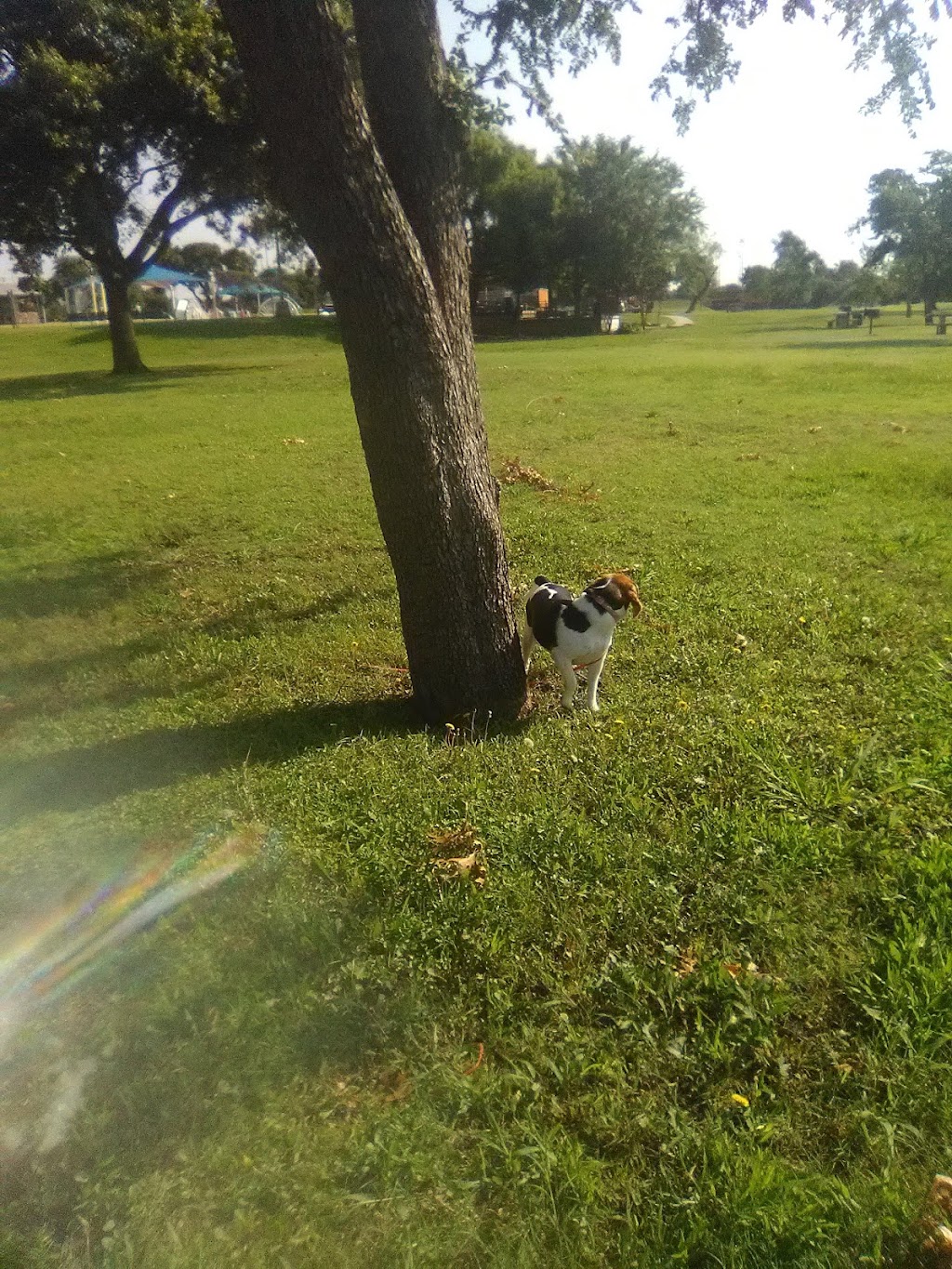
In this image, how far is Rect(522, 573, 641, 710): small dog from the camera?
4.78 meters

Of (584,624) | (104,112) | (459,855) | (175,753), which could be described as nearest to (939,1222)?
(459,855)

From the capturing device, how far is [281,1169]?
2377 mm

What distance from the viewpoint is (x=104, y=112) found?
23.6m

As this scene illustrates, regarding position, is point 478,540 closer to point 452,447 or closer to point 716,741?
point 452,447

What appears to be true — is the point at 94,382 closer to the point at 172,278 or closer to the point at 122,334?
the point at 122,334

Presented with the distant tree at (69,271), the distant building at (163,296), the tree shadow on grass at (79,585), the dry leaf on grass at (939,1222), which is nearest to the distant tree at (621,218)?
the distant tree at (69,271)

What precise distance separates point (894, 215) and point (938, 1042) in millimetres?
44719

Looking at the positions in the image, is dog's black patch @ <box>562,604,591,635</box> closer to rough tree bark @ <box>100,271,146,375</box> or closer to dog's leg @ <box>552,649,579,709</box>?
dog's leg @ <box>552,649,579,709</box>

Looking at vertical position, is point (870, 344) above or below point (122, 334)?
below

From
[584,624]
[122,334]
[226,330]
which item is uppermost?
[122,334]

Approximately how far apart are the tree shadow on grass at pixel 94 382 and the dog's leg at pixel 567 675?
20527 millimetres

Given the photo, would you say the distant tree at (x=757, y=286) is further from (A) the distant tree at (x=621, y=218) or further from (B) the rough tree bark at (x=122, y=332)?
(B) the rough tree bark at (x=122, y=332)

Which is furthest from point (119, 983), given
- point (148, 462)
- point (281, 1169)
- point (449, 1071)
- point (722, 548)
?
point (148, 462)

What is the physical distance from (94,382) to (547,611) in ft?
82.1
